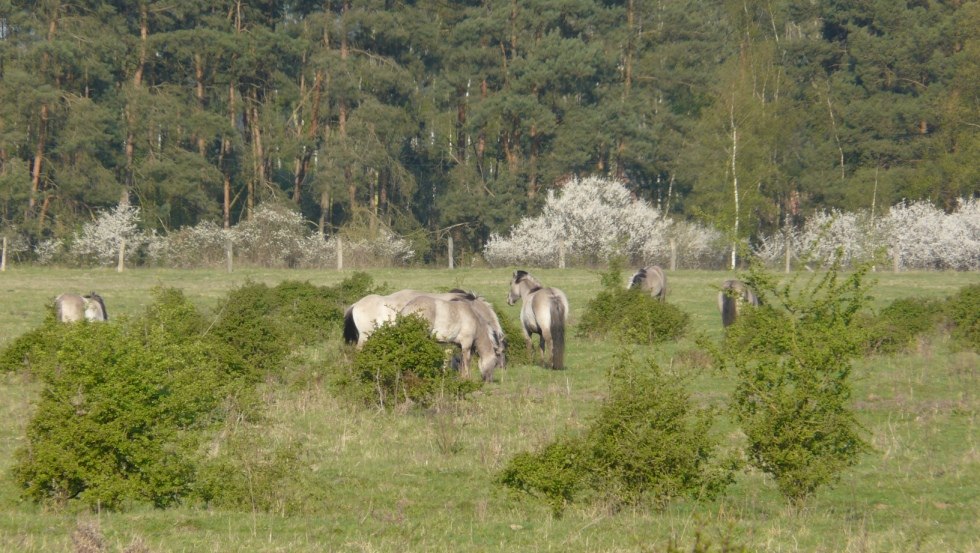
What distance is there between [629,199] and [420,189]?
40.6ft

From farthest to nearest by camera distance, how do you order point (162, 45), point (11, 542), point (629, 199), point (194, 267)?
point (629, 199), point (162, 45), point (194, 267), point (11, 542)

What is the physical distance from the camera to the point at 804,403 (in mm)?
11234

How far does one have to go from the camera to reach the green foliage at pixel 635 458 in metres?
11.0

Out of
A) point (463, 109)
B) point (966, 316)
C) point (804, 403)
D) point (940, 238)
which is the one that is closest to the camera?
point (804, 403)

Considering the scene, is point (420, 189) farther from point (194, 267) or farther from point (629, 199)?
point (194, 267)

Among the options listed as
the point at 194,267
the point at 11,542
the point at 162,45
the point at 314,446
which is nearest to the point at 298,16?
the point at 162,45

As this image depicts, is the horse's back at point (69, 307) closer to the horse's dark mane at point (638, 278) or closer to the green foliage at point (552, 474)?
the horse's dark mane at point (638, 278)

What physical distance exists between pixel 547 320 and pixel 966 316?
880 centimetres

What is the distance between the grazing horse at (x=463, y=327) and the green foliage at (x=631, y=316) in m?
6.21

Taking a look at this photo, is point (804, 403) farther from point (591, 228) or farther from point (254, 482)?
point (591, 228)

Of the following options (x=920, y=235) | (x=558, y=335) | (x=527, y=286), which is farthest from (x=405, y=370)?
(x=920, y=235)

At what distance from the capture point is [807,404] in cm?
1125

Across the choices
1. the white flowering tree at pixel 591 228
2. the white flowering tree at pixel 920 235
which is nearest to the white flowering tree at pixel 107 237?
the white flowering tree at pixel 591 228

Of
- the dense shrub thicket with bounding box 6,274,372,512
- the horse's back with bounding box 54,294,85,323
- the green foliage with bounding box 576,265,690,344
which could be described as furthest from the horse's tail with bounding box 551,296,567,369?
the dense shrub thicket with bounding box 6,274,372,512
